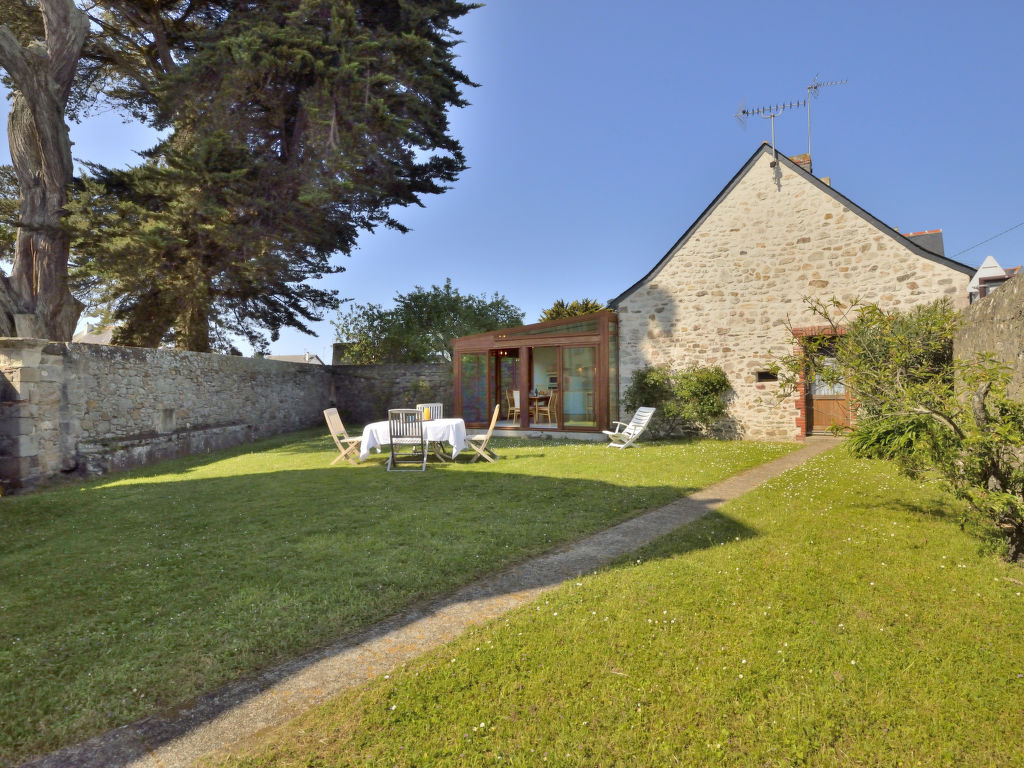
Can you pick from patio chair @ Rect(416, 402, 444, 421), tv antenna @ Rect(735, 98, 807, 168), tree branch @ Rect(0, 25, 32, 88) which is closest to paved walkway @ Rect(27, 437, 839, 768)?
patio chair @ Rect(416, 402, 444, 421)

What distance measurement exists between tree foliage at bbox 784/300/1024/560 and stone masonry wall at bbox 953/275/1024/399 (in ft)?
0.98

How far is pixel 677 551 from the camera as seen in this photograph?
12.9ft

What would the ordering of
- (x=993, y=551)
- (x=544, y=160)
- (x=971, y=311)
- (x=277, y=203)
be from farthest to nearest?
(x=544, y=160) → (x=277, y=203) → (x=971, y=311) → (x=993, y=551)

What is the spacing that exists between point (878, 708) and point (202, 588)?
3883mm

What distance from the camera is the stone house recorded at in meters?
10.4

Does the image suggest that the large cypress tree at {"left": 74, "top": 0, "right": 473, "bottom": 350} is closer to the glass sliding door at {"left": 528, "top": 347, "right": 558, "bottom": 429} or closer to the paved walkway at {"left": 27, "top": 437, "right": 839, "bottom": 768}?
the glass sliding door at {"left": 528, "top": 347, "right": 558, "bottom": 429}

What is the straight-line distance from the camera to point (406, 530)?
4.71 m

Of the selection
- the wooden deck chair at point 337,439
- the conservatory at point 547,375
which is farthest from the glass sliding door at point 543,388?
the wooden deck chair at point 337,439

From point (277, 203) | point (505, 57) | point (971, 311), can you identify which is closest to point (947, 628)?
point (971, 311)

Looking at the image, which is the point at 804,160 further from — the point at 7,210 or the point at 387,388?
the point at 7,210

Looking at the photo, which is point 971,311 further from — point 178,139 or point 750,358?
point 178,139

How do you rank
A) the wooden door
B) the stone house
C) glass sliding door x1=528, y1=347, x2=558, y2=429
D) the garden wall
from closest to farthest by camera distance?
the garden wall, the stone house, the wooden door, glass sliding door x1=528, y1=347, x2=558, y2=429

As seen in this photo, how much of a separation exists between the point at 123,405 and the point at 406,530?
8.06 m

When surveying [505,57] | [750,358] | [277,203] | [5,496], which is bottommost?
[5,496]
